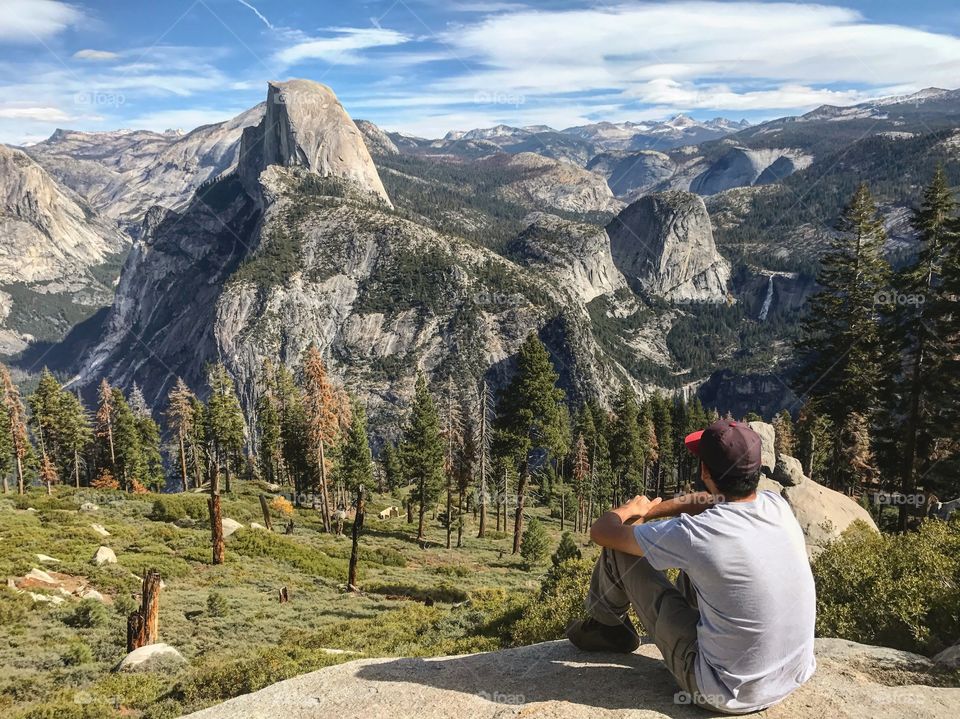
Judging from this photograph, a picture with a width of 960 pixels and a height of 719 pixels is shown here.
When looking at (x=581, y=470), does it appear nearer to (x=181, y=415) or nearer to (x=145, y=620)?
(x=181, y=415)

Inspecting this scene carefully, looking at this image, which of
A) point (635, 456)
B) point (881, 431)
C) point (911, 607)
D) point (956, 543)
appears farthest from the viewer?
point (635, 456)

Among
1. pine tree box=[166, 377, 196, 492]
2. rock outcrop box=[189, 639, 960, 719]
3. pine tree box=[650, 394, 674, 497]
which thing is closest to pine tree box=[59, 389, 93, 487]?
pine tree box=[166, 377, 196, 492]

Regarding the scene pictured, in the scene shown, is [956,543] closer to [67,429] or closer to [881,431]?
[881,431]

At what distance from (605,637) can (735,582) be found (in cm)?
230

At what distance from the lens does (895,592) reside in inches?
298

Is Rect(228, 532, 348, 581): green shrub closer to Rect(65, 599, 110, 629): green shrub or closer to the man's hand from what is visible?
Rect(65, 599, 110, 629): green shrub

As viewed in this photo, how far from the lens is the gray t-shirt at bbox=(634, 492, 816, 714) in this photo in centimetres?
420

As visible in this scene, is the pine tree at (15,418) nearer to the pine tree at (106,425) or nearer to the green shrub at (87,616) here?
the pine tree at (106,425)

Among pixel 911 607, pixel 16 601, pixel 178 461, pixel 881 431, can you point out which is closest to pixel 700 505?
pixel 911 607

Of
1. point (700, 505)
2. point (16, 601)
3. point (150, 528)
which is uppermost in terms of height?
point (700, 505)

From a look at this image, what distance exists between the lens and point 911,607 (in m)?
7.00

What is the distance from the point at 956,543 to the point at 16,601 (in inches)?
1029

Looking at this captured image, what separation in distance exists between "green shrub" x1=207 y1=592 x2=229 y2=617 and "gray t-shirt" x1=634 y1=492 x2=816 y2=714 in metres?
22.5

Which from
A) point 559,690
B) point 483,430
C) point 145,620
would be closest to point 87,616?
point 145,620
